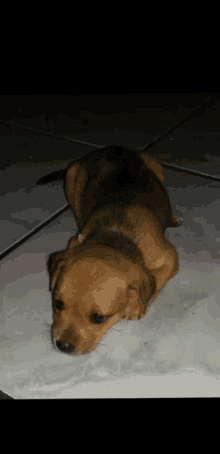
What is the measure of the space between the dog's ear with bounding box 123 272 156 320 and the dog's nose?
1.00 ft

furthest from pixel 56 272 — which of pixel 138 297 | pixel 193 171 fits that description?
pixel 193 171

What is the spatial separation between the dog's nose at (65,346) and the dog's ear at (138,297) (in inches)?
12.0

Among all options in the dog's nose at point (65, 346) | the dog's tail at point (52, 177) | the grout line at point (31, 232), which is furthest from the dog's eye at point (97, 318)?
the dog's tail at point (52, 177)

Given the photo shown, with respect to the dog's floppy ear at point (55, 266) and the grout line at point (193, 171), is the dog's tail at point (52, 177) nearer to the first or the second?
the grout line at point (193, 171)

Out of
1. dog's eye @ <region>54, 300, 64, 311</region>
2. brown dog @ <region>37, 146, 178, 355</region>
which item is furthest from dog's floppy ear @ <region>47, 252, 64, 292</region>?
dog's eye @ <region>54, 300, 64, 311</region>

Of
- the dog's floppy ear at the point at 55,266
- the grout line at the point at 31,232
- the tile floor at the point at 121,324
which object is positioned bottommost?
the tile floor at the point at 121,324

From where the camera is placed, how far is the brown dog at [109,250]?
1401 millimetres

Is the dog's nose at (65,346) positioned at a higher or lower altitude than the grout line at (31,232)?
lower

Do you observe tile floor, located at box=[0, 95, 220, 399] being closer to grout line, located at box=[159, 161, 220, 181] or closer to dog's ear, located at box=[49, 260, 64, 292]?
grout line, located at box=[159, 161, 220, 181]

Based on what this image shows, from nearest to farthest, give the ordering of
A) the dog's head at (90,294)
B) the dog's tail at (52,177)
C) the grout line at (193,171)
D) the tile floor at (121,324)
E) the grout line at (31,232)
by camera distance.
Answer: the dog's head at (90,294) < the tile floor at (121,324) < the grout line at (31,232) < the dog's tail at (52,177) < the grout line at (193,171)

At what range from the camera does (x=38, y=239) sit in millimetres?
2303

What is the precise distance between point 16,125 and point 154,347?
3228 mm

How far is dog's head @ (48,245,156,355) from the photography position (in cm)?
138

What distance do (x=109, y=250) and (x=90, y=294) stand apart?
0.25 meters
